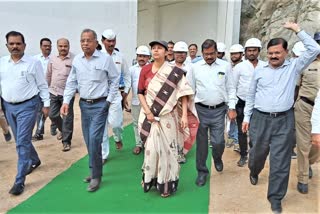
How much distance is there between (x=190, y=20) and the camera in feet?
55.9

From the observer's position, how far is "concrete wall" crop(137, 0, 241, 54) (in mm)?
15164

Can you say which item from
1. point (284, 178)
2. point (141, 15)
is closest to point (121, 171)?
point (284, 178)

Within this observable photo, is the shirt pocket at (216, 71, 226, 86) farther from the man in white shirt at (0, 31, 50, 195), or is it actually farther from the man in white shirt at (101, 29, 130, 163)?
the man in white shirt at (0, 31, 50, 195)

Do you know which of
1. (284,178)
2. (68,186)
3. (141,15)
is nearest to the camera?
(284,178)

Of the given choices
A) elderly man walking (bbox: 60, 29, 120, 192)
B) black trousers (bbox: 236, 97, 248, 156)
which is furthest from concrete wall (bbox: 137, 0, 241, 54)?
elderly man walking (bbox: 60, 29, 120, 192)

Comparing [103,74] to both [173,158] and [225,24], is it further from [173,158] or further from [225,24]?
[225,24]

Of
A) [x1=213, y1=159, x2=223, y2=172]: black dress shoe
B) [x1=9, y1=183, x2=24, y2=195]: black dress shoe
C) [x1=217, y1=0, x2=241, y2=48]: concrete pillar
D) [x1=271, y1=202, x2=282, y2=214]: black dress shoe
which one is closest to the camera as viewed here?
[x1=271, y1=202, x2=282, y2=214]: black dress shoe

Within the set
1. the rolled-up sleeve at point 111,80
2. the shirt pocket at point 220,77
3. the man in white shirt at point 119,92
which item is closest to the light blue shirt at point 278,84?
the shirt pocket at point 220,77

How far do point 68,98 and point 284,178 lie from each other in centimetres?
264

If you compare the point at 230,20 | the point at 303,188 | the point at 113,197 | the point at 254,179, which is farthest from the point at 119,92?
the point at 230,20

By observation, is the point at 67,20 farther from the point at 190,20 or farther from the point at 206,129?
the point at 206,129

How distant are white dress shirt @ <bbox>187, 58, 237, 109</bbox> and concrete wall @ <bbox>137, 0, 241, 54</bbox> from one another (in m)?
11.1

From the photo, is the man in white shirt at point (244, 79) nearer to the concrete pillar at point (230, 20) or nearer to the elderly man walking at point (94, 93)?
the elderly man walking at point (94, 93)

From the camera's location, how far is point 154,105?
371 centimetres
